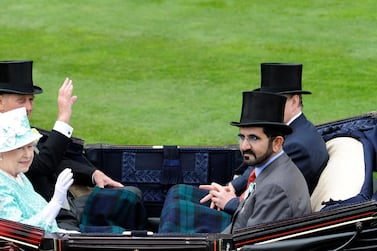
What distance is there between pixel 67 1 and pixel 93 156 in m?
12.4

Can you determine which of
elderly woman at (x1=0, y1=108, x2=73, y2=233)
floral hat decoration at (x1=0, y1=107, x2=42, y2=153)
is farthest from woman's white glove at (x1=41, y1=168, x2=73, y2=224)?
floral hat decoration at (x1=0, y1=107, x2=42, y2=153)

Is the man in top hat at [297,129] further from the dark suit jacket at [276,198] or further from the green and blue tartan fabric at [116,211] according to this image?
the green and blue tartan fabric at [116,211]

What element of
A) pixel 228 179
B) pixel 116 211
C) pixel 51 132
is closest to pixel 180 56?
pixel 228 179

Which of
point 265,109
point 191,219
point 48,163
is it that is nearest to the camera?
point 265,109

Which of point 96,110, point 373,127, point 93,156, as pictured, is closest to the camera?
point 373,127

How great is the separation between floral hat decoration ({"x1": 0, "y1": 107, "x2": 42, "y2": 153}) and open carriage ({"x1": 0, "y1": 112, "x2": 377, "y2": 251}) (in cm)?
58

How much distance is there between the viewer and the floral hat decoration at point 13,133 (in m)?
4.75

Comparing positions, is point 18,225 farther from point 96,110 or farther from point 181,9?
point 181,9

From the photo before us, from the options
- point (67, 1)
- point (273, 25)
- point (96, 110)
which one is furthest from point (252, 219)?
point (67, 1)

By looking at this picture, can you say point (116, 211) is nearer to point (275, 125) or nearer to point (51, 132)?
point (51, 132)

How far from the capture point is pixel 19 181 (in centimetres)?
493

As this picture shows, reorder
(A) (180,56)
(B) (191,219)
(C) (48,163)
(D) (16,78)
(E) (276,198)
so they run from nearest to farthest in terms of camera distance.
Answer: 1. (E) (276,198)
2. (B) (191,219)
3. (C) (48,163)
4. (D) (16,78)
5. (A) (180,56)

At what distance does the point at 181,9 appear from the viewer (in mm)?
17469

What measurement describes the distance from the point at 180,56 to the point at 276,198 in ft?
32.5
